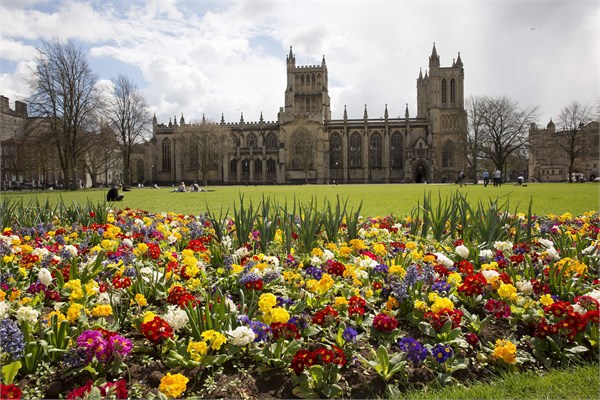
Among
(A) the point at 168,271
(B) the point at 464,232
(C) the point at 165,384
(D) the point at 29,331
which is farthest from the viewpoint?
(B) the point at 464,232

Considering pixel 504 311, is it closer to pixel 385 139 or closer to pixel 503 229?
pixel 503 229

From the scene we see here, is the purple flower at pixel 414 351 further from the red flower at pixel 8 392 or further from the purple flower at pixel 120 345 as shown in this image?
the red flower at pixel 8 392

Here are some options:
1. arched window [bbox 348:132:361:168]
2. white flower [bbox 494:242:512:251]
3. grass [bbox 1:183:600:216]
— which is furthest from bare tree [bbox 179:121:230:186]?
white flower [bbox 494:242:512:251]

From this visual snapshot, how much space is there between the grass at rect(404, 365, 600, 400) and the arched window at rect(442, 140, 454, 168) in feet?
252

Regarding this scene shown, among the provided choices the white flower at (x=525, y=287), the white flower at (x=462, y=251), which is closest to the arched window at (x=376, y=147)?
the white flower at (x=462, y=251)

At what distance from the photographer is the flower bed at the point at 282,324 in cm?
273

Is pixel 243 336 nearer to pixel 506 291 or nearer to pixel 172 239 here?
pixel 506 291

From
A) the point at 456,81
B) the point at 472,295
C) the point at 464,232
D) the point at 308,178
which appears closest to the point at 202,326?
the point at 472,295

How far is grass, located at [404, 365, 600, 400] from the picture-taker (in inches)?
106

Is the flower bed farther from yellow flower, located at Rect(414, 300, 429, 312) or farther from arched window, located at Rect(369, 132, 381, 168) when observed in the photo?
arched window, located at Rect(369, 132, 381, 168)

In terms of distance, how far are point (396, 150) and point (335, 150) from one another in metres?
11.2

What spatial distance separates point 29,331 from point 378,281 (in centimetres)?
297

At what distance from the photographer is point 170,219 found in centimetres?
862

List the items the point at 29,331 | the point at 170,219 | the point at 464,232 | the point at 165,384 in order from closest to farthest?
Answer: the point at 165,384
the point at 29,331
the point at 464,232
the point at 170,219
